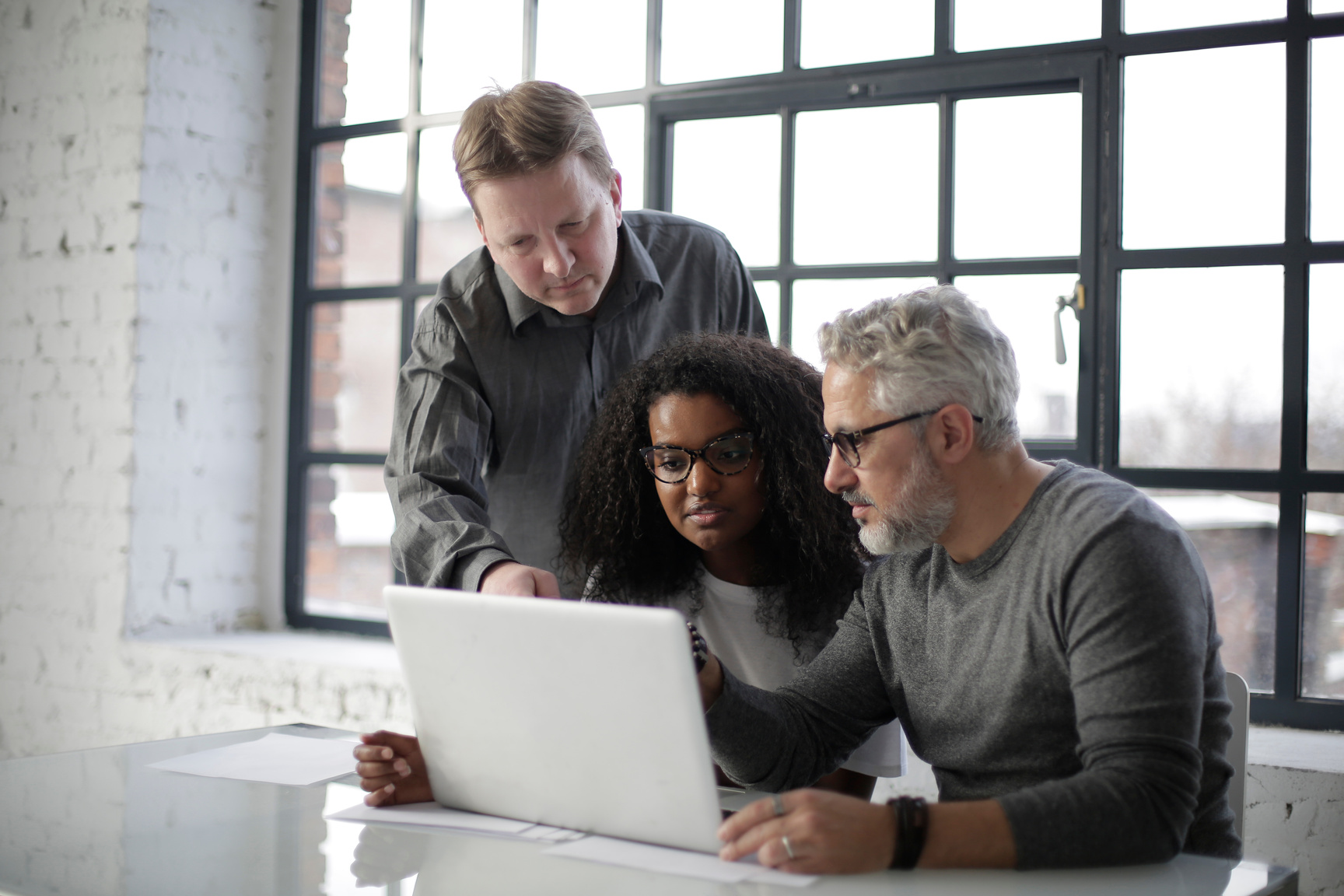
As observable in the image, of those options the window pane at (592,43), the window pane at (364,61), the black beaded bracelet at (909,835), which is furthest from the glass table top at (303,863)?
the window pane at (364,61)

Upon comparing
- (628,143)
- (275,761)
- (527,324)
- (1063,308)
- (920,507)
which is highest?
(628,143)

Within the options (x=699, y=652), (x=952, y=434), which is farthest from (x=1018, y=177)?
(x=699, y=652)

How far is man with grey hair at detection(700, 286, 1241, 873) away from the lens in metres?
1.09

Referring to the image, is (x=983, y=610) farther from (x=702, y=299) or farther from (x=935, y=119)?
(x=935, y=119)

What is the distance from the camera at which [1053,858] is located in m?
1.08

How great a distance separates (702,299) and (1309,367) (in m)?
1.16

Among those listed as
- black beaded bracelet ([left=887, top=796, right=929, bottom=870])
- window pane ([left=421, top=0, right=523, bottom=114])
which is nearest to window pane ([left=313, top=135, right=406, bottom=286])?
window pane ([left=421, top=0, right=523, bottom=114])

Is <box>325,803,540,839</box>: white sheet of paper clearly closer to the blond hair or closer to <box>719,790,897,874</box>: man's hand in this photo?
<box>719,790,897,874</box>: man's hand

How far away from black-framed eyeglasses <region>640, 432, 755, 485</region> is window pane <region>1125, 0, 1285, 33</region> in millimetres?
1360

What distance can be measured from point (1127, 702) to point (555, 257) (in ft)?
3.27

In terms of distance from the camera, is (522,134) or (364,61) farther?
(364,61)

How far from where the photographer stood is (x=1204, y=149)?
2322mm

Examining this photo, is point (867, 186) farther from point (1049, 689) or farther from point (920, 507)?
point (1049, 689)

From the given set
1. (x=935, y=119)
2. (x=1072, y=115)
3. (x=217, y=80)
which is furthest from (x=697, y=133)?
(x=217, y=80)
